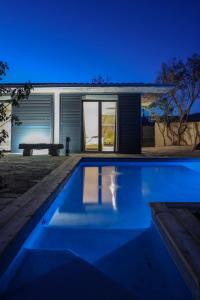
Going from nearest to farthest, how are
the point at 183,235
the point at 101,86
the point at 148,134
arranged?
the point at 183,235
the point at 101,86
the point at 148,134

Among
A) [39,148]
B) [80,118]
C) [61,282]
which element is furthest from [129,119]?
[61,282]

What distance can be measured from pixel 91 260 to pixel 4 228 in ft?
2.79

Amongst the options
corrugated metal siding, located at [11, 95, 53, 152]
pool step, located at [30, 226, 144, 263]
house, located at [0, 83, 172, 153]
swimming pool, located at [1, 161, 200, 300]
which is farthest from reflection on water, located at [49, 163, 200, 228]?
corrugated metal siding, located at [11, 95, 53, 152]

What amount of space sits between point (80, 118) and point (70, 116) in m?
0.41

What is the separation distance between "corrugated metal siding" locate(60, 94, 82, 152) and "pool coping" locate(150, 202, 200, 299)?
9608 mm

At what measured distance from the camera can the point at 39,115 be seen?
530 inches

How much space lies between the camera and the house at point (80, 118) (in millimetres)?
13336

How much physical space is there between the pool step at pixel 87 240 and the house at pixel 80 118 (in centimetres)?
947

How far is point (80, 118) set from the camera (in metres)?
13.4

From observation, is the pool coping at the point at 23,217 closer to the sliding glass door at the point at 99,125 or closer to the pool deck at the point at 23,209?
the pool deck at the point at 23,209

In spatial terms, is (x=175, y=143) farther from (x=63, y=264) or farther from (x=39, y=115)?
(x=63, y=264)

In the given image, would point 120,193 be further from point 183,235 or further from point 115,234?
point 183,235

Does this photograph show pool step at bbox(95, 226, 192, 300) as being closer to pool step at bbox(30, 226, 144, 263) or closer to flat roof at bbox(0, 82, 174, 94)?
pool step at bbox(30, 226, 144, 263)

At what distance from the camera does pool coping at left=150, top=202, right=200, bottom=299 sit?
7.21ft
